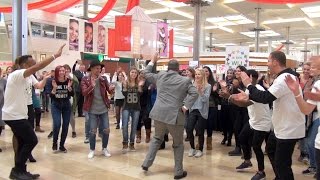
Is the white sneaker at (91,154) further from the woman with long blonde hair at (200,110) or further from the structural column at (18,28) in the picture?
the structural column at (18,28)

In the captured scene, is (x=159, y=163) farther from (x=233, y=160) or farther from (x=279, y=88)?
(x=279, y=88)

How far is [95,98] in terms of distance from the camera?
5.69 metres

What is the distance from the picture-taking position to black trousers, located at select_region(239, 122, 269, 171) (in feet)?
14.8

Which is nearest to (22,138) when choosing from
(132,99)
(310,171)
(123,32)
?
(132,99)

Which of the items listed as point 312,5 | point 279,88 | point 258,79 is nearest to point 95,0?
point 312,5

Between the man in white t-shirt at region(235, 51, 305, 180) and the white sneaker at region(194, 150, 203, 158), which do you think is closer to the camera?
the man in white t-shirt at region(235, 51, 305, 180)

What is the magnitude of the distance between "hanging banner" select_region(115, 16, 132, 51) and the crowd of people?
1.37m

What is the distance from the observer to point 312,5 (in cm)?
1312

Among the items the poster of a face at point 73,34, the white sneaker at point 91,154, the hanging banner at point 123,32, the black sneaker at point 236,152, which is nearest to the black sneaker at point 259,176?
the black sneaker at point 236,152

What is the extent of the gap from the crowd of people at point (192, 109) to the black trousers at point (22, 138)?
0.04 ft

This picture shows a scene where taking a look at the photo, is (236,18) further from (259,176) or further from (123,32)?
(259,176)

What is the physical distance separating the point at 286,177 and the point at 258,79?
205cm

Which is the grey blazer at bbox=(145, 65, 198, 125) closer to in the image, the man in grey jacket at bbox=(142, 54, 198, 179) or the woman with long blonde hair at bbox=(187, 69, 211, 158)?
the man in grey jacket at bbox=(142, 54, 198, 179)

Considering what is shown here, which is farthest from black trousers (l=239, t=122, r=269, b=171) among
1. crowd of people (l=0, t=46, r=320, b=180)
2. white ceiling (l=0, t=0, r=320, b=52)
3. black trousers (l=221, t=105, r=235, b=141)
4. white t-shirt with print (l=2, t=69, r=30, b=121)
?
white ceiling (l=0, t=0, r=320, b=52)
